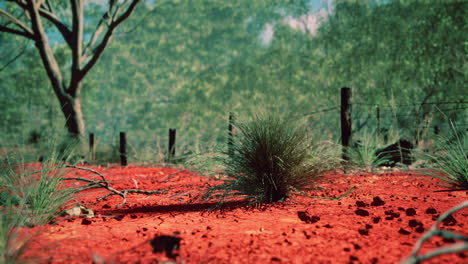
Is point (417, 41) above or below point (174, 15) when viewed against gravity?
below

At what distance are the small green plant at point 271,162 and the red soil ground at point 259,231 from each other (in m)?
0.18

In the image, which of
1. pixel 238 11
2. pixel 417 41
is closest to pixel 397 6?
pixel 417 41

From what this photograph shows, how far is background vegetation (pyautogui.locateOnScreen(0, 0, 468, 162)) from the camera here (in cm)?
1273

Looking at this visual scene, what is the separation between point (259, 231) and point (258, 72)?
844 inches

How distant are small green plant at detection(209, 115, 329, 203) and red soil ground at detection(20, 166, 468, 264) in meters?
0.18

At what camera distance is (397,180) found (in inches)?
184

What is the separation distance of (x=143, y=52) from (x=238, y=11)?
1029 centimetres

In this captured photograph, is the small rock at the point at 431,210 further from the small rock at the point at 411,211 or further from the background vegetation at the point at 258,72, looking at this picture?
the background vegetation at the point at 258,72

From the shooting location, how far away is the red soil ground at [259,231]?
192 cm

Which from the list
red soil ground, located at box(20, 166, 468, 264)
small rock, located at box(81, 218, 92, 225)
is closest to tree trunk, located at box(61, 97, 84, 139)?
red soil ground, located at box(20, 166, 468, 264)

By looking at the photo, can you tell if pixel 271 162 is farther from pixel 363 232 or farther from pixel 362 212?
pixel 363 232

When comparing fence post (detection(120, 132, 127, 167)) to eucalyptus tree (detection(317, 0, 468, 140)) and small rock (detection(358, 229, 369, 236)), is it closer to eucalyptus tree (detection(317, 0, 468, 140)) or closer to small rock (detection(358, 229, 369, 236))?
eucalyptus tree (detection(317, 0, 468, 140))

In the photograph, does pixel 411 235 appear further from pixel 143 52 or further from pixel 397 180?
pixel 143 52

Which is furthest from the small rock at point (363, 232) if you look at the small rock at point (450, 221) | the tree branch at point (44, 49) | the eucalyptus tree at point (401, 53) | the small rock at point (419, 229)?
the tree branch at point (44, 49)
